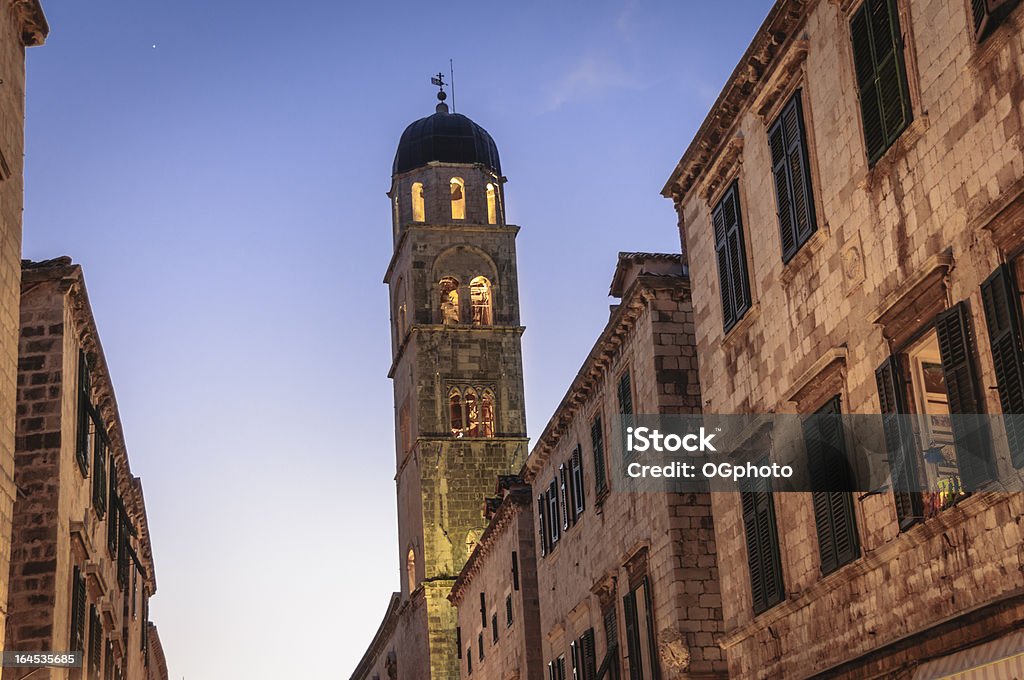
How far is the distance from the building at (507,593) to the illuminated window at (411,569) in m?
12.1

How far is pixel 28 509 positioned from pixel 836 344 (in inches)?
454

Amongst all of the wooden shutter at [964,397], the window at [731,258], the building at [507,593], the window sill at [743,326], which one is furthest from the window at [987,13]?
the building at [507,593]

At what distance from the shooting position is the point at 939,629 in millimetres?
13508

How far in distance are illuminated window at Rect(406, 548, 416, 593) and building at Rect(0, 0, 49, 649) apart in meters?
39.8

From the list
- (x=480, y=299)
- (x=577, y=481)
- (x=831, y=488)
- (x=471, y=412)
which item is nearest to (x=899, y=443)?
(x=831, y=488)

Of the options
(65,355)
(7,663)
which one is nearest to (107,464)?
(65,355)

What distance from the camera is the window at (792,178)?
16.9 metres

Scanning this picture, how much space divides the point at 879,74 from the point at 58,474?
12715 mm

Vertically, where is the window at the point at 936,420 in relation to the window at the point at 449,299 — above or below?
below

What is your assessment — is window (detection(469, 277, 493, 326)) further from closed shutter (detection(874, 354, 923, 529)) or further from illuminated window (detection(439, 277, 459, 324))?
closed shutter (detection(874, 354, 923, 529))

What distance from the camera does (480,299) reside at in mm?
58781

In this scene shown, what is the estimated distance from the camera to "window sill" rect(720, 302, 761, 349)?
1869 centimetres

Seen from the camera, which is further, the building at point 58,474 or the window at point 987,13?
the building at point 58,474

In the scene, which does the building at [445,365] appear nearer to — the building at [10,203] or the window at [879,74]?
the building at [10,203]
